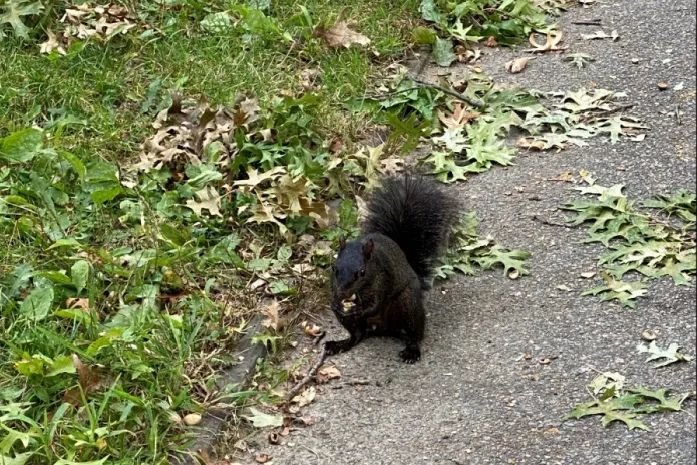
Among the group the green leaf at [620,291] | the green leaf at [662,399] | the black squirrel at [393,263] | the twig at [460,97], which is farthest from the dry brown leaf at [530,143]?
the green leaf at [662,399]

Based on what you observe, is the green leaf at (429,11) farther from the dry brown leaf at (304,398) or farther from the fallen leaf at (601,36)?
the dry brown leaf at (304,398)

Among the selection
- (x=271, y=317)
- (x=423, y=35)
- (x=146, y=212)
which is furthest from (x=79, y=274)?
(x=423, y=35)

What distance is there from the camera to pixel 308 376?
368cm

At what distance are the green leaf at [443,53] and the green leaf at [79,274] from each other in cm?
246

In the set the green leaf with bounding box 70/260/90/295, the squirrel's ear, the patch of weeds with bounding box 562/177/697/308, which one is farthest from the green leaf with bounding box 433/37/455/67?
the green leaf with bounding box 70/260/90/295

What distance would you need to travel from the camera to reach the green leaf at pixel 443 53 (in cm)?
555

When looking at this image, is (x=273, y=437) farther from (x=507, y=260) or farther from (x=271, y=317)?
(x=507, y=260)

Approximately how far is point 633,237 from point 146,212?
6.49 feet

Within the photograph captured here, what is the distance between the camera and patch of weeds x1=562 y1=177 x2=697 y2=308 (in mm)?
3838

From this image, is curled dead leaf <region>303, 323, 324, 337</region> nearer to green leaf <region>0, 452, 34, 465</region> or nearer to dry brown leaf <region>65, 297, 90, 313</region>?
dry brown leaf <region>65, 297, 90, 313</region>

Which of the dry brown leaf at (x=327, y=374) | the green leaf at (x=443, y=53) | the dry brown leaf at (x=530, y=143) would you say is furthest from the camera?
the green leaf at (x=443, y=53)

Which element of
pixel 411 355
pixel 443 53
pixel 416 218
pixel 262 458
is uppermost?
pixel 416 218

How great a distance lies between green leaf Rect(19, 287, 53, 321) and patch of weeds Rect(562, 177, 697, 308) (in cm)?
197

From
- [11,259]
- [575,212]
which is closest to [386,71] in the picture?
[575,212]
